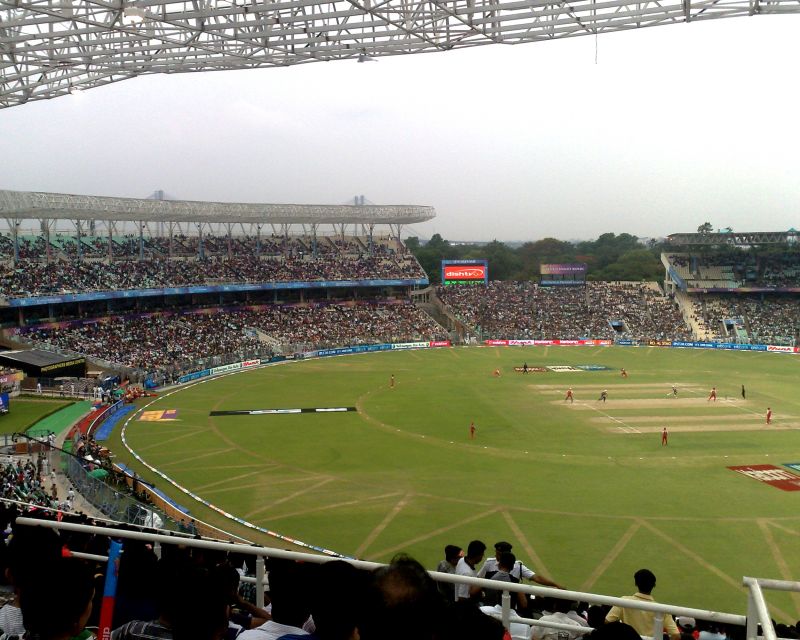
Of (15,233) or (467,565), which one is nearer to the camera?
(467,565)

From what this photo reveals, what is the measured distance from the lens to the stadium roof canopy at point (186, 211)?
5884 cm

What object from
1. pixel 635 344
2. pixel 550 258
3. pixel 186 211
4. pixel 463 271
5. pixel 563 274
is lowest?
pixel 635 344

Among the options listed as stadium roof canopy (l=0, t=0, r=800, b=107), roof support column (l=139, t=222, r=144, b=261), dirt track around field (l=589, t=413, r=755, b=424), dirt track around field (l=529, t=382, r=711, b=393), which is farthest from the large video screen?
stadium roof canopy (l=0, t=0, r=800, b=107)

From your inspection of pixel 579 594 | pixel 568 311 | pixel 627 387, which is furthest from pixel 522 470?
pixel 568 311

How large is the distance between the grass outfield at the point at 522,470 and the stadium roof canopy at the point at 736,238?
42990 millimetres

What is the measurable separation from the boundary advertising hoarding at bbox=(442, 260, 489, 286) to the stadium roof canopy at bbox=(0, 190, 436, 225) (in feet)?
23.6

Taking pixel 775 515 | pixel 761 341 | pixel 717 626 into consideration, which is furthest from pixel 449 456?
pixel 761 341

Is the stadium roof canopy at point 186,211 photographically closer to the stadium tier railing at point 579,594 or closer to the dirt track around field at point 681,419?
the dirt track around field at point 681,419

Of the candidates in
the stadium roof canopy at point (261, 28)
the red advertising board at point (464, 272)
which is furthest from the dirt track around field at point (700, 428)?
the red advertising board at point (464, 272)

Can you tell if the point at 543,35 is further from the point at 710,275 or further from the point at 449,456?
the point at 710,275

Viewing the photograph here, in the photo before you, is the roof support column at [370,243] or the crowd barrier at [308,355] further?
the roof support column at [370,243]

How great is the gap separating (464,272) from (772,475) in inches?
2481

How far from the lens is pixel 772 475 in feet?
90.6

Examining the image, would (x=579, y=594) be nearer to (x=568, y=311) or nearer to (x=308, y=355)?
(x=308, y=355)
